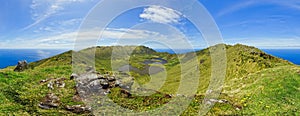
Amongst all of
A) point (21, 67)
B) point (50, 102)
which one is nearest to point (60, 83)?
point (50, 102)

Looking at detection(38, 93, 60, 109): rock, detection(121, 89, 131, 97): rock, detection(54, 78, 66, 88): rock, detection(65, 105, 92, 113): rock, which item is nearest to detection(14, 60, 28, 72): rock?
detection(54, 78, 66, 88): rock

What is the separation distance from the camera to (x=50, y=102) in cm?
2211

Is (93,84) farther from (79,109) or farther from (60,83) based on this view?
(79,109)

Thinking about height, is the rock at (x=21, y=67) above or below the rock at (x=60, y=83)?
above

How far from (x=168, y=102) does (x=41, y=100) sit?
1323cm

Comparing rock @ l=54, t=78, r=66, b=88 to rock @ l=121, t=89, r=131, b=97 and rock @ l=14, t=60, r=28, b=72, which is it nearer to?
rock @ l=121, t=89, r=131, b=97

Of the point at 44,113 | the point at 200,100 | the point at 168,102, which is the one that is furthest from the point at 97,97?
the point at 200,100

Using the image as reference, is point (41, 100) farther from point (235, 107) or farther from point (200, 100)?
A: point (235, 107)

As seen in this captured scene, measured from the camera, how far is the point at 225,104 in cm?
2553

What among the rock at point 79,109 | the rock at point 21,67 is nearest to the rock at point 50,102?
the rock at point 79,109

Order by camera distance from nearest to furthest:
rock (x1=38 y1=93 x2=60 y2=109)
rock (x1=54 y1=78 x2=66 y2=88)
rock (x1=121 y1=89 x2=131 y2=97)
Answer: rock (x1=38 y1=93 x2=60 y2=109), rock (x1=121 y1=89 x2=131 y2=97), rock (x1=54 y1=78 x2=66 y2=88)

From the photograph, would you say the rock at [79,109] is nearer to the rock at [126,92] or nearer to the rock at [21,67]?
the rock at [126,92]

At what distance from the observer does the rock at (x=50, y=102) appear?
68.7ft

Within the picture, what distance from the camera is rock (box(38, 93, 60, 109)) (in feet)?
68.7
